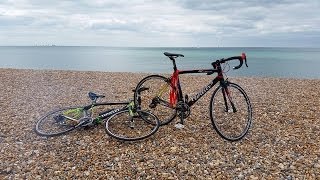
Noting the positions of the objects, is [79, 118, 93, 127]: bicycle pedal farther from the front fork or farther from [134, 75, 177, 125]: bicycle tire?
the front fork

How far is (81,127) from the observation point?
329 inches

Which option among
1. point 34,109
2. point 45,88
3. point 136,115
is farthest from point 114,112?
point 45,88

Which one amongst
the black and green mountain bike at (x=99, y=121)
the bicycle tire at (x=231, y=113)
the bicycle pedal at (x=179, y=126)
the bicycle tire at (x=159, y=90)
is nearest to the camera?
the bicycle tire at (x=231, y=113)

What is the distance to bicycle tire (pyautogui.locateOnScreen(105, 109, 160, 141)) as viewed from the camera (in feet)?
25.6

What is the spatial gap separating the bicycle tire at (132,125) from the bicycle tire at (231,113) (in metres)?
1.35

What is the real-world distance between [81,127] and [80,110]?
17.5 inches

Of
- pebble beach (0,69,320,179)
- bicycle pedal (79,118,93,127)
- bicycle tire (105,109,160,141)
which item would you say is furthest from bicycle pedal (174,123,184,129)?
bicycle pedal (79,118,93,127)

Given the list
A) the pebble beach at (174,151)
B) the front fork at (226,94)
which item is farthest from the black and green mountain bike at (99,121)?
the front fork at (226,94)

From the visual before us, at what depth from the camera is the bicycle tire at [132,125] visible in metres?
7.82

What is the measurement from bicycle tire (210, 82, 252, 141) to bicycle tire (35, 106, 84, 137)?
3.05 m

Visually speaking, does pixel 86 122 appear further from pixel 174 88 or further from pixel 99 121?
pixel 174 88

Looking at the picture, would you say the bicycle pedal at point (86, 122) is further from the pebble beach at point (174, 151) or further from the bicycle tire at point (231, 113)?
the bicycle tire at point (231, 113)

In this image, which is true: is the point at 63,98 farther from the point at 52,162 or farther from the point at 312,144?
the point at 312,144

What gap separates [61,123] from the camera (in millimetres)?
8203
